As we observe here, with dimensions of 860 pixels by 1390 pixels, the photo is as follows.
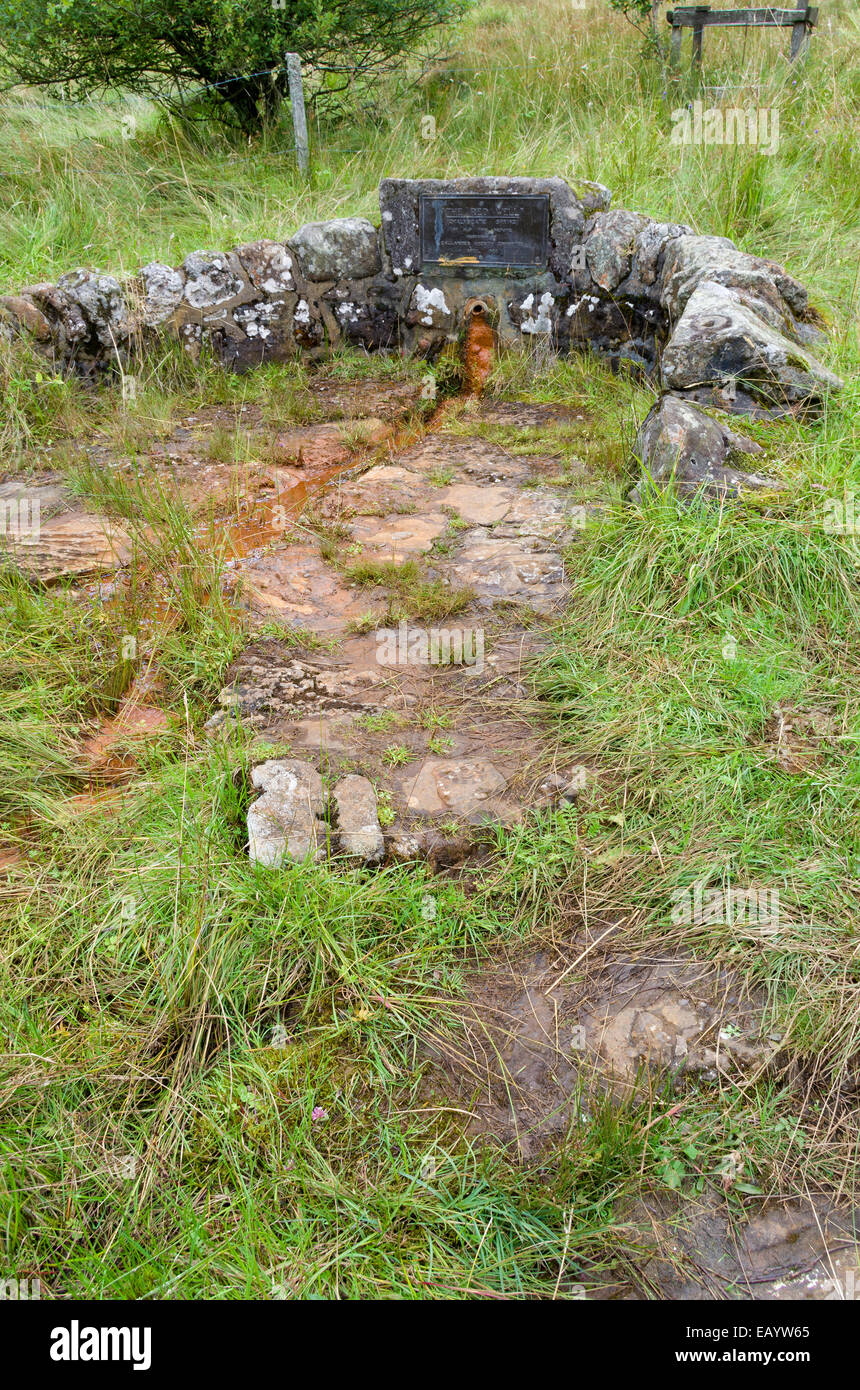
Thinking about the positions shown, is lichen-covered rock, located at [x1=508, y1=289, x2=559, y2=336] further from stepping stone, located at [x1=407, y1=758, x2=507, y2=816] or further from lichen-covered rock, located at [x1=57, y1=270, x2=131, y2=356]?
stepping stone, located at [x1=407, y1=758, x2=507, y2=816]

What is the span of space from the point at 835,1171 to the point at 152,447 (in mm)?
4498

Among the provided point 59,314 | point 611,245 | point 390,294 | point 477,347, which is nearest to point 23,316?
point 59,314

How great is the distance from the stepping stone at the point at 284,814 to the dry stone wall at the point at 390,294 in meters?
3.53

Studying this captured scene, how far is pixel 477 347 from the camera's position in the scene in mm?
5879

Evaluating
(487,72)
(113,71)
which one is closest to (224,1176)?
(113,71)

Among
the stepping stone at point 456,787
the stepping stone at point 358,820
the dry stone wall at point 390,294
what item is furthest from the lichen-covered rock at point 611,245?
the stepping stone at point 358,820

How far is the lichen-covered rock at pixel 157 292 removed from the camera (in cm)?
565

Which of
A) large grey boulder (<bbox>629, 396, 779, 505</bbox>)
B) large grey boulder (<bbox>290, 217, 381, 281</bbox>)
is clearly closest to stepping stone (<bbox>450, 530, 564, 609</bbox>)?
large grey boulder (<bbox>629, 396, 779, 505</bbox>)

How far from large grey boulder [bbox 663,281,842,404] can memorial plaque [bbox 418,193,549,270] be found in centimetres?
178

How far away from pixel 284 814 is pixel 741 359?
2.92 m

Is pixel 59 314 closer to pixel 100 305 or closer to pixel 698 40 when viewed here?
pixel 100 305

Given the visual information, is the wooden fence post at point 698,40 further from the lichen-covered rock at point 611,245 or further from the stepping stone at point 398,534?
the stepping stone at point 398,534

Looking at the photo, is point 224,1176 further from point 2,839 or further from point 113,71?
point 113,71

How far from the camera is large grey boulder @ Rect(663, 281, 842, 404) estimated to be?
13.6ft
